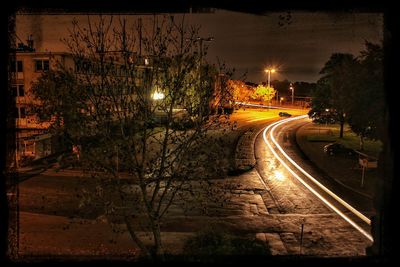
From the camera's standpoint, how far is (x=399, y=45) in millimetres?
1998

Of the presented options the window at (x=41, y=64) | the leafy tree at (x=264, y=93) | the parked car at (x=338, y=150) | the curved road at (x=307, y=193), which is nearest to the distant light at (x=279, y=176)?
the curved road at (x=307, y=193)

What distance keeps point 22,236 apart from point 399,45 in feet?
42.1

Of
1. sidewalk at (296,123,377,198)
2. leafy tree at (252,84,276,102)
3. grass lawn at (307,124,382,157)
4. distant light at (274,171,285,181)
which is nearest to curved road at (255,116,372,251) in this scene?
distant light at (274,171,285,181)

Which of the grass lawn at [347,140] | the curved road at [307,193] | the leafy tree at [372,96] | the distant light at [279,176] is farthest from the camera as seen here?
the grass lawn at [347,140]

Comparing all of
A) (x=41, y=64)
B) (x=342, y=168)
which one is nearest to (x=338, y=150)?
(x=342, y=168)

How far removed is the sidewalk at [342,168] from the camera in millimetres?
20630

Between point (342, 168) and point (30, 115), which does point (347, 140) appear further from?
point (30, 115)

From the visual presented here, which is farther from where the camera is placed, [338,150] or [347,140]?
[347,140]

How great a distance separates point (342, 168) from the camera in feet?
83.5

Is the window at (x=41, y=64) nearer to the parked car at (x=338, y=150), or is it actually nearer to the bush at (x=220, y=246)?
the parked car at (x=338, y=150)

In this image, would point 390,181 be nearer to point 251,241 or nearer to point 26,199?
point 251,241

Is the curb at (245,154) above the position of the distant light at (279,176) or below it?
above

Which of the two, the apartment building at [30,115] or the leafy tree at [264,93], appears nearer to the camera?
the apartment building at [30,115]

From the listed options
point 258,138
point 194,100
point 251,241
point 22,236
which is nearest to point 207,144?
point 194,100
